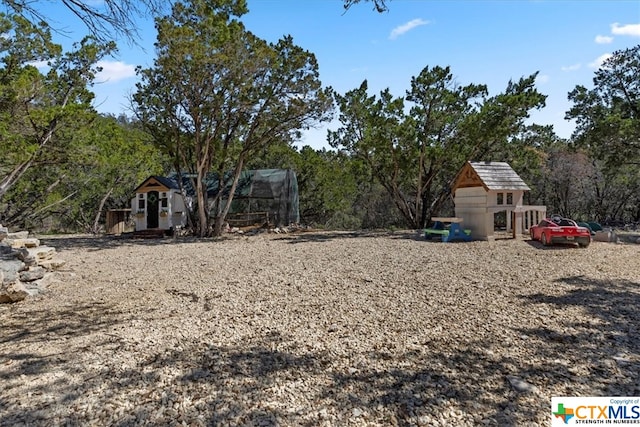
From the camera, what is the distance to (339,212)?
2762 centimetres

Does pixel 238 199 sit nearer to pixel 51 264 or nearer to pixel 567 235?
pixel 51 264

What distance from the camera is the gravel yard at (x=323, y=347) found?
254 cm

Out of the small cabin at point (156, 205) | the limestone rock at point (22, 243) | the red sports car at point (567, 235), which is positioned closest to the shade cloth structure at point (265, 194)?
the small cabin at point (156, 205)

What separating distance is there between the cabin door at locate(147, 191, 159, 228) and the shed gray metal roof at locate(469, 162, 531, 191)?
14080 mm

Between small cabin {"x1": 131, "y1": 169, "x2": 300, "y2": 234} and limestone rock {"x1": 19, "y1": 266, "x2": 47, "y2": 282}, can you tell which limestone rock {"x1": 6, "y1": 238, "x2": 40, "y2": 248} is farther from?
small cabin {"x1": 131, "y1": 169, "x2": 300, "y2": 234}

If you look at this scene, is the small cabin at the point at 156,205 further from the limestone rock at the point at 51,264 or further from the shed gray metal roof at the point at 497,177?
the shed gray metal roof at the point at 497,177

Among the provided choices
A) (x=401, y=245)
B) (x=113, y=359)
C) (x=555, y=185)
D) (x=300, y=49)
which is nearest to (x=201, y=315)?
(x=113, y=359)

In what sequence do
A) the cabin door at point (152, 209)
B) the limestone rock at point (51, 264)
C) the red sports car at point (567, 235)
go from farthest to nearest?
the cabin door at point (152, 209) < the red sports car at point (567, 235) < the limestone rock at point (51, 264)

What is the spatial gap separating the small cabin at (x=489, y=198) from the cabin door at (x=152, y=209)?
1373cm

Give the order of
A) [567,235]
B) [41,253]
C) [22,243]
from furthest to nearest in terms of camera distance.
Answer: [567,235] < [41,253] < [22,243]

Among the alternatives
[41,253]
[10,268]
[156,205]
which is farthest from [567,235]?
[156,205]

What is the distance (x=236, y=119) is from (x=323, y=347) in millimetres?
12539

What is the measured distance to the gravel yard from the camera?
8.35 feet

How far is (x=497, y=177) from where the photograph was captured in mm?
11133
